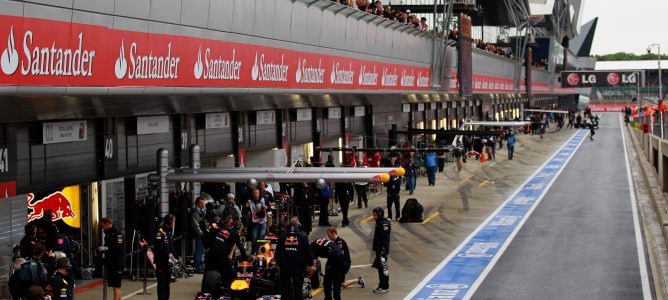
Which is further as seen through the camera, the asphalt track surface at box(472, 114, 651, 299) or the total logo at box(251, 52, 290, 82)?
the total logo at box(251, 52, 290, 82)

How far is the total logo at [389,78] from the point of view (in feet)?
111

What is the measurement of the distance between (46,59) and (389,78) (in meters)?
21.9

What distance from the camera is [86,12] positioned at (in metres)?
14.7

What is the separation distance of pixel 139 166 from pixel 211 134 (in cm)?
431

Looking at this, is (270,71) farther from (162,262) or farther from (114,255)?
(114,255)

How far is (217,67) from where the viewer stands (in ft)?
64.8

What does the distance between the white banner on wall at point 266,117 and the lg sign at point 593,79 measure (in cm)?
10820

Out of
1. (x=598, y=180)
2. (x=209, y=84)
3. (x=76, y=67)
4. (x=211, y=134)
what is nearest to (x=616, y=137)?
(x=598, y=180)

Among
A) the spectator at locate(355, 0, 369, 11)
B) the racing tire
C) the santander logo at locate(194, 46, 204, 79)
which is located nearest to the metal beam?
the santander logo at locate(194, 46, 204, 79)

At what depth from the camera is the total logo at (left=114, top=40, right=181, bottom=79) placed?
15695 millimetres

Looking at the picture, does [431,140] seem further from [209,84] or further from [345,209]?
[209,84]

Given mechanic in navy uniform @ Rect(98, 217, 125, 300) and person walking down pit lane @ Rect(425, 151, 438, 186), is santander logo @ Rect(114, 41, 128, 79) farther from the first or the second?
person walking down pit lane @ Rect(425, 151, 438, 186)

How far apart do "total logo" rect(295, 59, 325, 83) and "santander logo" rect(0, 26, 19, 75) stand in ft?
41.1

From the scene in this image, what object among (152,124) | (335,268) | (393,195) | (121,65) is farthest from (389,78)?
(121,65)
